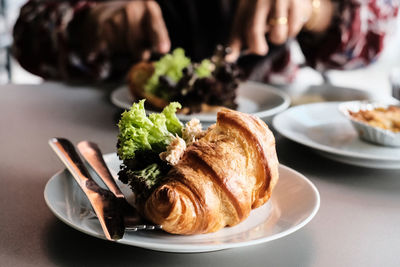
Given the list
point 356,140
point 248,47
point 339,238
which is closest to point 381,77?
point 248,47

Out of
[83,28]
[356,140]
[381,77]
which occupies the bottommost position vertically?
[381,77]

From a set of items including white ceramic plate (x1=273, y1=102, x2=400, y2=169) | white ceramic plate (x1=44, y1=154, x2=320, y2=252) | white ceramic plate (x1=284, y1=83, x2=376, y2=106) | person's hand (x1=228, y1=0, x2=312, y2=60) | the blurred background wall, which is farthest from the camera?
the blurred background wall

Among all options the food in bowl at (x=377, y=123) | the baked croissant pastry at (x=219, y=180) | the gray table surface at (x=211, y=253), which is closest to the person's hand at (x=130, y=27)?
the gray table surface at (x=211, y=253)

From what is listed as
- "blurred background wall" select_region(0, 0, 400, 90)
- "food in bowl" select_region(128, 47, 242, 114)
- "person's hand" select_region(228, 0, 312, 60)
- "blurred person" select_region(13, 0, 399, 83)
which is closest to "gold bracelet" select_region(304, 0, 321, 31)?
"blurred person" select_region(13, 0, 399, 83)

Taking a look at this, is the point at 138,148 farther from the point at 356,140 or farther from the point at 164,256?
the point at 356,140

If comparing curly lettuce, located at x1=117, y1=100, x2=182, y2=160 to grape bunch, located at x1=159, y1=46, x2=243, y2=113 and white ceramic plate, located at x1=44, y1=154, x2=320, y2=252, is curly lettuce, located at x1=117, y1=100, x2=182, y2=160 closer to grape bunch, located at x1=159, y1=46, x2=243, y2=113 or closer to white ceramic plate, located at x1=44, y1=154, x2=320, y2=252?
white ceramic plate, located at x1=44, y1=154, x2=320, y2=252

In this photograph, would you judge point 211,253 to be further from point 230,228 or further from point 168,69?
point 168,69
